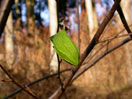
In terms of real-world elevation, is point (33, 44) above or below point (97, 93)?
above

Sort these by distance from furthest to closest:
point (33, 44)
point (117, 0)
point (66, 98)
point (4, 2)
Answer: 1. point (33, 44)
2. point (66, 98)
3. point (4, 2)
4. point (117, 0)

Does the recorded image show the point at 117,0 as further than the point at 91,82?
No

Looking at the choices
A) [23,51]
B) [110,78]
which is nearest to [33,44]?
[23,51]

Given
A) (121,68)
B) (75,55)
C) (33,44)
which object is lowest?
(121,68)

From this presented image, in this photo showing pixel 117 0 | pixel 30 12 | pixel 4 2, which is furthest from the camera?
pixel 30 12

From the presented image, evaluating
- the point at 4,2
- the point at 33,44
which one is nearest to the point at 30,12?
the point at 33,44

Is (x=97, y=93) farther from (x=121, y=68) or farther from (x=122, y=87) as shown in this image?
(x=121, y=68)
